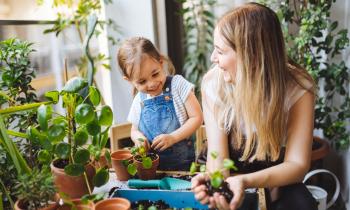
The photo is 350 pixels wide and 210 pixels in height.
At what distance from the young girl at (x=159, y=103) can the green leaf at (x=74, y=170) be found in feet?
1.93

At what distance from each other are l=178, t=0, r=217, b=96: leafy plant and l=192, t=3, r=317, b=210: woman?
133 cm

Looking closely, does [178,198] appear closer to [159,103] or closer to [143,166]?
[143,166]

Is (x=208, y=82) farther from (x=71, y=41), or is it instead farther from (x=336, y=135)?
(x=71, y=41)

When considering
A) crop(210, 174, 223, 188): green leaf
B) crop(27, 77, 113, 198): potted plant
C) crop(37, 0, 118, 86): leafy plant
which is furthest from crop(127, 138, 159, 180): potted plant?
crop(37, 0, 118, 86): leafy plant

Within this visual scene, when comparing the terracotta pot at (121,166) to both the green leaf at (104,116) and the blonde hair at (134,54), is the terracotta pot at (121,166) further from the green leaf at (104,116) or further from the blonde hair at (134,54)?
the blonde hair at (134,54)

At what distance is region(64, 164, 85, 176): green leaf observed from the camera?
846mm

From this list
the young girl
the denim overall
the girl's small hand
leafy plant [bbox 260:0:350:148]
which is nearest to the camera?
the girl's small hand

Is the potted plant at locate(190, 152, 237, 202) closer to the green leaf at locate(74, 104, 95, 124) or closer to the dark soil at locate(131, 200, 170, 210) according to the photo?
the dark soil at locate(131, 200, 170, 210)

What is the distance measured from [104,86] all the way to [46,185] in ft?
6.02

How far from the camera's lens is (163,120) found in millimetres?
1545

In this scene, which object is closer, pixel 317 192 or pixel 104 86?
pixel 317 192

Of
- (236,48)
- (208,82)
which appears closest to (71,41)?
(208,82)

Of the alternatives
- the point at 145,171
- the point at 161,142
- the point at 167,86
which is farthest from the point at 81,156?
the point at 167,86

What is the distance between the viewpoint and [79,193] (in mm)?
928
